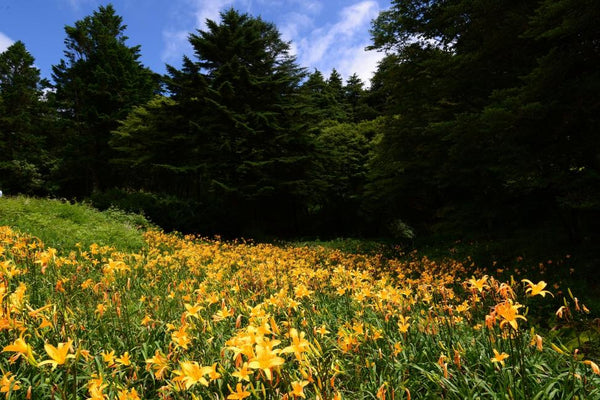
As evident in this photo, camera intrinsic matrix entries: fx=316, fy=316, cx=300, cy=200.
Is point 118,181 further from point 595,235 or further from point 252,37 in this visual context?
point 595,235

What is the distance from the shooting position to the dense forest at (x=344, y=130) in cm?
588

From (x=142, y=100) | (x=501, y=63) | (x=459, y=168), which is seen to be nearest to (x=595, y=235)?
(x=459, y=168)

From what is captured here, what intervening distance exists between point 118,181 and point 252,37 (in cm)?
1679

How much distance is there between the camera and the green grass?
687cm

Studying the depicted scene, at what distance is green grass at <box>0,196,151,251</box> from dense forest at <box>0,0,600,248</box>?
4804 mm

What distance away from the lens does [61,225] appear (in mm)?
7930

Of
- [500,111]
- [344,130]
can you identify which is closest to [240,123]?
[344,130]

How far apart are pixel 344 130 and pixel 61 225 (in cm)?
1718

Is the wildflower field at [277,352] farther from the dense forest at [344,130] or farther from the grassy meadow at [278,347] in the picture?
the dense forest at [344,130]

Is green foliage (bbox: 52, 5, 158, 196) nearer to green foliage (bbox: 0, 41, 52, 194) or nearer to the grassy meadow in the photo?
green foliage (bbox: 0, 41, 52, 194)

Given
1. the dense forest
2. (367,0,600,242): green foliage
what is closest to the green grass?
the dense forest

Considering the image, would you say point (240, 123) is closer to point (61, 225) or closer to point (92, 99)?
point (61, 225)

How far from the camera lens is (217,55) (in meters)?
17.4

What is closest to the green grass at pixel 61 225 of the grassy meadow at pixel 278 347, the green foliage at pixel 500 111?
the grassy meadow at pixel 278 347
